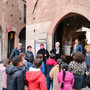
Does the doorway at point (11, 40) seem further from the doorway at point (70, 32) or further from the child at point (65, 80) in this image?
the child at point (65, 80)

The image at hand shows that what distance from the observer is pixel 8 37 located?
13.1 m

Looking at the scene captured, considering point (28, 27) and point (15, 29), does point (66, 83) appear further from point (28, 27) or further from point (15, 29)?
point (15, 29)

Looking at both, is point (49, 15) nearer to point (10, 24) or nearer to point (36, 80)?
point (36, 80)

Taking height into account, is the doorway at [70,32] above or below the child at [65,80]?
above

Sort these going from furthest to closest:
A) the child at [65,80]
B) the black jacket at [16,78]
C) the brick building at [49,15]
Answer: the brick building at [49,15], the child at [65,80], the black jacket at [16,78]

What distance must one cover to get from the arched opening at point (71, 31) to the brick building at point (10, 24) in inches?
201

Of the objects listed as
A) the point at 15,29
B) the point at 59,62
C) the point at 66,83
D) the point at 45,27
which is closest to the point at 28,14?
the point at 45,27

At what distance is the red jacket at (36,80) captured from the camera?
8.07 feet

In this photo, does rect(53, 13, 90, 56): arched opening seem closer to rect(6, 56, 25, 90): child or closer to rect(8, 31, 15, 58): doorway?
rect(8, 31, 15, 58): doorway

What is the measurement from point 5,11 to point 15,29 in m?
2.07

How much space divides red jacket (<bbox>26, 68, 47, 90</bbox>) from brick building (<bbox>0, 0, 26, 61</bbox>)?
1007cm

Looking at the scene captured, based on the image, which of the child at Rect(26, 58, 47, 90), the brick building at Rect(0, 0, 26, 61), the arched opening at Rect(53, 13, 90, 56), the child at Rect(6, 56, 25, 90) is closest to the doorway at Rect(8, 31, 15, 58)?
the brick building at Rect(0, 0, 26, 61)

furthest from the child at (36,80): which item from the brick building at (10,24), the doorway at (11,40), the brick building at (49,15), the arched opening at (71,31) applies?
the doorway at (11,40)

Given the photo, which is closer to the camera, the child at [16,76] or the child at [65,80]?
the child at [16,76]
